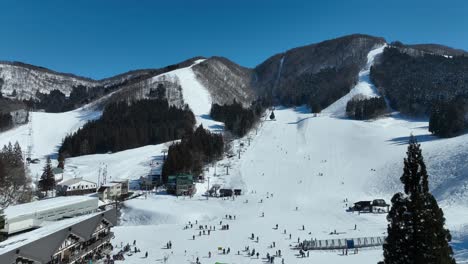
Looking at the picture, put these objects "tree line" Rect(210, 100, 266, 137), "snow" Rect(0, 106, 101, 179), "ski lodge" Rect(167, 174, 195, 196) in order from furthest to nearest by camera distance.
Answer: "tree line" Rect(210, 100, 266, 137), "snow" Rect(0, 106, 101, 179), "ski lodge" Rect(167, 174, 195, 196)

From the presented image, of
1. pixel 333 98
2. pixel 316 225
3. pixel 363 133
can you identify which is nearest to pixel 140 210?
pixel 316 225

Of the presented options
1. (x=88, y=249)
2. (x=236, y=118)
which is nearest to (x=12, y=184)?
(x=88, y=249)

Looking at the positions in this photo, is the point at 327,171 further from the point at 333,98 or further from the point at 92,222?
the point at 333,98

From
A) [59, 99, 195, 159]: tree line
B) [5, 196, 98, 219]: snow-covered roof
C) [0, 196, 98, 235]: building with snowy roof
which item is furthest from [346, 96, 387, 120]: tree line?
[5, 196, 98, 219]: snow-covered roof

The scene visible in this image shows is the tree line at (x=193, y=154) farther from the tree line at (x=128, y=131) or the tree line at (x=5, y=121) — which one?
the tree line at (x=5, y=121)

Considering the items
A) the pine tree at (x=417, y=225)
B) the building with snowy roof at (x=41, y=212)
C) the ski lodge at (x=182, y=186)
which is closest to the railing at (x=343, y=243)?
the pine tree at (x=417, y=225)

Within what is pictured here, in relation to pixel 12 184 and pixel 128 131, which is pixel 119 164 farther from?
pixel 12 184

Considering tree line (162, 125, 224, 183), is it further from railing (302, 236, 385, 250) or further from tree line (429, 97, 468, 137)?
tree line (429, 97, 468, 137)
